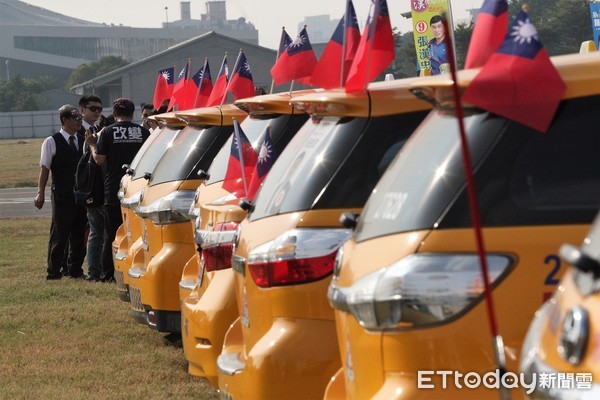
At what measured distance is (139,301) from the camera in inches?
417

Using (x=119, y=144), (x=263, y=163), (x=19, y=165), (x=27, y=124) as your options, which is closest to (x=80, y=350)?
(x=263, y=163)

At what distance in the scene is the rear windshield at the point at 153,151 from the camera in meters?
11.3

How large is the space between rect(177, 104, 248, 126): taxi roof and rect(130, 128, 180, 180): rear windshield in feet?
2.95

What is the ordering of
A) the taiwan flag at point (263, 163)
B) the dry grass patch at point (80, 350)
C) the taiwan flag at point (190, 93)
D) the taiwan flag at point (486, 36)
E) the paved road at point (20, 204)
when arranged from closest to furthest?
the taiwan flag at point (486, 36) < the taiwan flag at point (263, 163) < the dry grass patch at point (80, 350) < the taiwan flag at point (190, 93) < the paved road at point (20, 204)

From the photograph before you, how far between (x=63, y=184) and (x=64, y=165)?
0.23 m

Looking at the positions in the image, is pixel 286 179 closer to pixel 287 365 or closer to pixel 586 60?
pixel 287 365

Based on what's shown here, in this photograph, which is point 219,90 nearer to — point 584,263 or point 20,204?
point 584,263

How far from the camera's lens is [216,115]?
1002 centimetres

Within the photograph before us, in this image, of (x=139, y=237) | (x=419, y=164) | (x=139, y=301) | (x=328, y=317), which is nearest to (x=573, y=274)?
(x=419, y=164)

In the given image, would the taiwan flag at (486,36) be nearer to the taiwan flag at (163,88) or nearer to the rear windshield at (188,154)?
the rear windshield at (188,154)

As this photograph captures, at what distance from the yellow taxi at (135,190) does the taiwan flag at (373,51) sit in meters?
4.62

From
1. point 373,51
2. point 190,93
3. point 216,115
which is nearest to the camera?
point 373,51

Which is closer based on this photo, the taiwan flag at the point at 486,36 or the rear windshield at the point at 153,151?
the taiwan flag at the point at 486,36

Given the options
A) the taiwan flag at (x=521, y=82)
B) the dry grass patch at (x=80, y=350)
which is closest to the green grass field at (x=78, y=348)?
the dry grass patch at (x=80, y=350)
